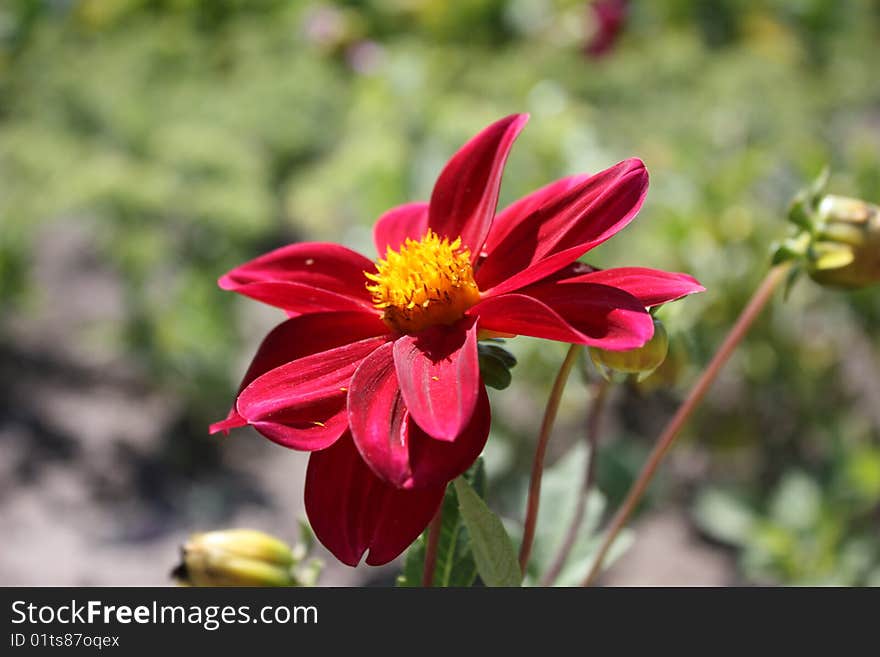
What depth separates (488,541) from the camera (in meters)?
0.37

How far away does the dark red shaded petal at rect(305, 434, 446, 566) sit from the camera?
1.15ft

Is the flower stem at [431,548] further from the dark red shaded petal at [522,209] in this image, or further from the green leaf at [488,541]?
the dark red shaded petal at [522,209]

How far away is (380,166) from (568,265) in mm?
1020

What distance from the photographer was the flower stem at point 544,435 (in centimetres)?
38

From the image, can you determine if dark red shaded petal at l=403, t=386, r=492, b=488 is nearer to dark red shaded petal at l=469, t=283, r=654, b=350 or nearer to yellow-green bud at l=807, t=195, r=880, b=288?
dark red shaded petal at l=469, t=283, r=654, b=350

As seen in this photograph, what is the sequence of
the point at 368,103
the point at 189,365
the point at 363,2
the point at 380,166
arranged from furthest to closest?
the point at 363,2
the point at 368,103
the point at 189,365
the point at 380,166

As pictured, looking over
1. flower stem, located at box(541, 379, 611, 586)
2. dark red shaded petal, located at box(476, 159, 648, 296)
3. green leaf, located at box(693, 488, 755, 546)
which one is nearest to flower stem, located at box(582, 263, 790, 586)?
flower stem, located at box(541, 379, 611, 586)

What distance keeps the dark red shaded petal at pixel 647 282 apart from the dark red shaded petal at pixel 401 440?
7 cm

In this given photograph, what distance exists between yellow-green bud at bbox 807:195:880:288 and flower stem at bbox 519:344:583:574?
6.1 inches

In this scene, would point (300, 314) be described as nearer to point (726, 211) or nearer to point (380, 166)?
point (726, 211)

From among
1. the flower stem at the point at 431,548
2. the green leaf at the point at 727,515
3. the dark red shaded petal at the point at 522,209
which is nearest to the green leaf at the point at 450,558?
the flower stem at the point at 431,548

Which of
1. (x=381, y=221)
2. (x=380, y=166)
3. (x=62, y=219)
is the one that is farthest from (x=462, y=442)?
(x=62, y=219)
